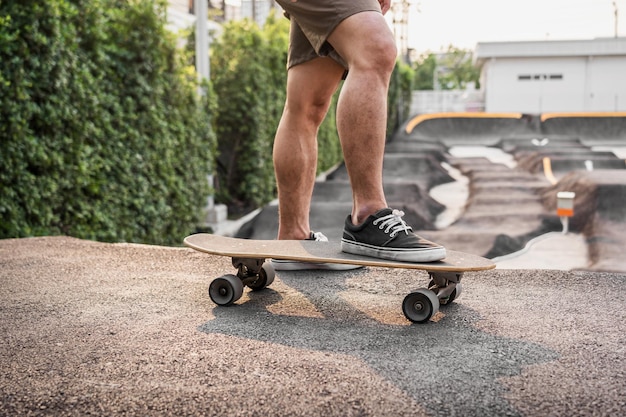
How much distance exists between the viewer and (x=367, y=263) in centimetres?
207

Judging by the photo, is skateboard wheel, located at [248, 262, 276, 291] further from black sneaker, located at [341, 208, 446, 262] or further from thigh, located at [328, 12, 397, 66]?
thigh, located at [328, 12, 397, 66]

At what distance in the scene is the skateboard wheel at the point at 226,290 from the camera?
2.16 meters

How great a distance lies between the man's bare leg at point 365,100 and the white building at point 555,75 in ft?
118

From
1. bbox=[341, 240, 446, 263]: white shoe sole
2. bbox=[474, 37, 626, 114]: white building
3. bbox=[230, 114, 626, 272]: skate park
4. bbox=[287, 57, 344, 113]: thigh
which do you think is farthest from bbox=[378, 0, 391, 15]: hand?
bbox=[474, 37, 626, 114]: white building

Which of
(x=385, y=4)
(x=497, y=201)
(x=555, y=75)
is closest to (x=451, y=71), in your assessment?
(x=555, y=75)

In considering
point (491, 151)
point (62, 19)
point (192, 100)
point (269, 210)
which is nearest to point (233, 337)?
point (62, 19)

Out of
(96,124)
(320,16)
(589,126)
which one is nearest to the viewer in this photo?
(320,16)

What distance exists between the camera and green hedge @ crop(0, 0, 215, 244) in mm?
3982

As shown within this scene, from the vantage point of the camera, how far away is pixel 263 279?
2410mm

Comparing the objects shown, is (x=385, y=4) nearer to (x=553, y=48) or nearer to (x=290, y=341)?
(x=290, y=341)

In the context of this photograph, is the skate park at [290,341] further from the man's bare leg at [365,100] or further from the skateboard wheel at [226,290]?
the man's bare leg at [365,100]

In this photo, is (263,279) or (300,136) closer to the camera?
(263,279)

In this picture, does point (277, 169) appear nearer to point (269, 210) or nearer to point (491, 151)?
point (269, 210)

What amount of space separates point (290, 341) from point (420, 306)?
0.44m
